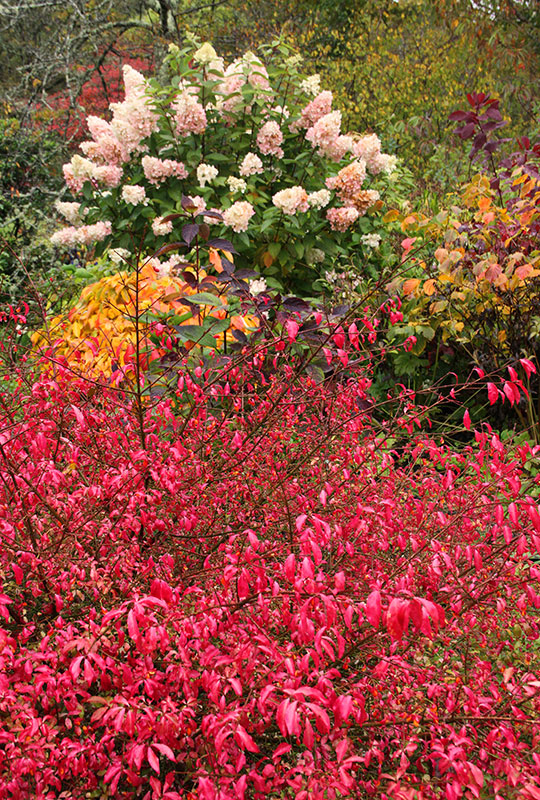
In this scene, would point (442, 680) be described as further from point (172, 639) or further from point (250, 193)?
point (250, 193)

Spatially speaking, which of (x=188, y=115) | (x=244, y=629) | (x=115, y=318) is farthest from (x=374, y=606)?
(x=188, y=115)

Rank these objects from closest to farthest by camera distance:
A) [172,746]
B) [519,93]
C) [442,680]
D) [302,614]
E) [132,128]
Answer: [302,614] → [172,746] → [442,680] → [132,128] → [519,93]

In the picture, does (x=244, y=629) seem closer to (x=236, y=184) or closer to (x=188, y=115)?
(x=236, y=184)

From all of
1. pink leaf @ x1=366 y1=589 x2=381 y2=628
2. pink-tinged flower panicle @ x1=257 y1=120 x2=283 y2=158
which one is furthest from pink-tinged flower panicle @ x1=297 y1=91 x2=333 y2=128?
pink leaf @ x1=366 y1=589 x2=381 y2=628

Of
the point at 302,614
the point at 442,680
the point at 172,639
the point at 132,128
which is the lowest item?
the point at 442,680

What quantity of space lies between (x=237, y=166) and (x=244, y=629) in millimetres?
3822

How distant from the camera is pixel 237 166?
4.64 metres

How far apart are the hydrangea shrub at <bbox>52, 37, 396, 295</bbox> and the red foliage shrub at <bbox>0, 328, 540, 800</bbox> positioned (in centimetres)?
224

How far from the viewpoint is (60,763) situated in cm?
143

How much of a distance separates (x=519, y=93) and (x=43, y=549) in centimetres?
1148

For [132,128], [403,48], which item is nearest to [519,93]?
[403,48]

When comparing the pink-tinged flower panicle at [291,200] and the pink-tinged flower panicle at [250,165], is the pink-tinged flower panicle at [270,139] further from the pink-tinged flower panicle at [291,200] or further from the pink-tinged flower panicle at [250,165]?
the pink-tinged flower panicle at [291,200]

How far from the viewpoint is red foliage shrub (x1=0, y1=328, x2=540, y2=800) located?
1359mm

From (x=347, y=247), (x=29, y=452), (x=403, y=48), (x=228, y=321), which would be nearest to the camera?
(x=29, y=452)
